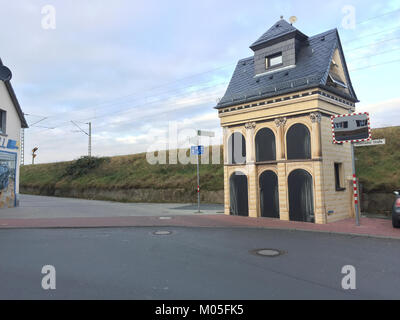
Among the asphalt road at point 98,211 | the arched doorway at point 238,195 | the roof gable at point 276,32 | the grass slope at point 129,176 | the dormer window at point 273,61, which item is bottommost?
the asphalt road at point 98,211

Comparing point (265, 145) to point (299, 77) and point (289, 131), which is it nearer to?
point (289, 131)

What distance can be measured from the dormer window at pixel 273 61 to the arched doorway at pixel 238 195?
228 inches

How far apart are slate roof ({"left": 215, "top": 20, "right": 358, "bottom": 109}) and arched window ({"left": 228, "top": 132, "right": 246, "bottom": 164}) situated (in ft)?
5.73

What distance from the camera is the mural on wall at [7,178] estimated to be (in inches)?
744

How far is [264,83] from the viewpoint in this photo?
1427cm

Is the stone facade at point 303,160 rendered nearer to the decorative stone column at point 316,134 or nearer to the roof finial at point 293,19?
the decorative stone column at point 316,134

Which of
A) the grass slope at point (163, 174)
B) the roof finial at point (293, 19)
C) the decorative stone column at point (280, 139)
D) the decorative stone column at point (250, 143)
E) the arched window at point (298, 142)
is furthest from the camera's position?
the grass slope at point (163, 174)

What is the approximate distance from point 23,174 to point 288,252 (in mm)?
48880

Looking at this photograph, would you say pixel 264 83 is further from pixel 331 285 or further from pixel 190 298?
pixel 190 298

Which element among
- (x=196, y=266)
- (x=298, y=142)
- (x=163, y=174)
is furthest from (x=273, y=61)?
(x=163, y=174)

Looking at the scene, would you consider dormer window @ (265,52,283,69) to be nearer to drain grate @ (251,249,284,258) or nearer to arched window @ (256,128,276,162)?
arched window @ (256,128,276,162)

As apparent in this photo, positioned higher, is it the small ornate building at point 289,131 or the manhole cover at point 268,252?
the small ornate building at point 289,131

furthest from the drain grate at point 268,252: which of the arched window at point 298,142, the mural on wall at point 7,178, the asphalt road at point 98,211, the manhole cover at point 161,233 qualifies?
the mural on wall at point 7,178
